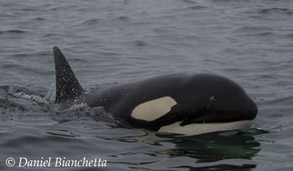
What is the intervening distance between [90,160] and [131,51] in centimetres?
956

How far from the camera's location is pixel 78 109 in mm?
9391

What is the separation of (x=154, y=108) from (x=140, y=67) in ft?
21.2

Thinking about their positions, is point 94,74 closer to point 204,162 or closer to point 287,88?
point 287,88

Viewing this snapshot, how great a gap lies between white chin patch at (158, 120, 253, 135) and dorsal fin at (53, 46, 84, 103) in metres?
2.33

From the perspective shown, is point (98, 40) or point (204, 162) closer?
point (204, 162)

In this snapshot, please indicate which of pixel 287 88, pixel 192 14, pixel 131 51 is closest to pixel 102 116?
pixel 287 88

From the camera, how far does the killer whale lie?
7.54 metres

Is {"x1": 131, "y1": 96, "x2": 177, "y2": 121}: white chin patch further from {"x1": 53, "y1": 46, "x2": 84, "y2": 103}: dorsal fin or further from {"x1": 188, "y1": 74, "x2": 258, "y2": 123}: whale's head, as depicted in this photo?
{"x1": 53, "y1": 46, "x2": 84, "y2": 103}: dorsal fin

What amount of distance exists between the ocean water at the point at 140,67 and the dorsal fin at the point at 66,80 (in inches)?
13.3

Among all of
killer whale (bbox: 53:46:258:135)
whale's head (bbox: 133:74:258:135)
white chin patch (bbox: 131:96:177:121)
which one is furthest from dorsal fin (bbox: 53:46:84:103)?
whale's head (bbox: 133:74:258:135)

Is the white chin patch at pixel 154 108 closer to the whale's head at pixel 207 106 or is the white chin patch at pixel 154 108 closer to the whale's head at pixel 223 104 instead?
the whale's head at pixel 207 106

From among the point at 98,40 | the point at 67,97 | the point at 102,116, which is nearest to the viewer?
the point at 102,116

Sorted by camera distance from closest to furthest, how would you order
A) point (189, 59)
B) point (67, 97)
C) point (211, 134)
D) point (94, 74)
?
point (211, 134), point (67, 97), point (94, 74), point (189, 59)

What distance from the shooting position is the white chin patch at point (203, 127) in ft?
25.0
